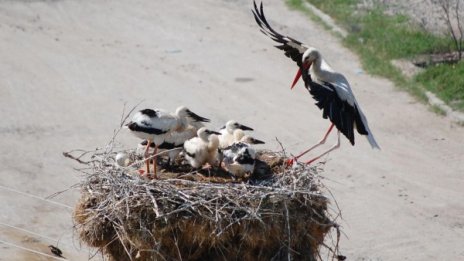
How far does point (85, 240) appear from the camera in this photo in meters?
9.51

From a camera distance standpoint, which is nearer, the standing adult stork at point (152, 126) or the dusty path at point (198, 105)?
the standing adult stork at point (152, 126)

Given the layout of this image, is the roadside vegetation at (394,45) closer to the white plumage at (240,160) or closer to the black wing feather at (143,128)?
the white plumage at (240,160)

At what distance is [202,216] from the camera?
9070mm

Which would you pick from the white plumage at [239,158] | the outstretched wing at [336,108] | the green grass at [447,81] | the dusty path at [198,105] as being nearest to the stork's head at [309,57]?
the outstretched wing at [336,108]

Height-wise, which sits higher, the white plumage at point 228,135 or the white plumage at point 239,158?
the white plumage at point 239,158

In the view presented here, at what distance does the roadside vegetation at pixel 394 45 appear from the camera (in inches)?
699

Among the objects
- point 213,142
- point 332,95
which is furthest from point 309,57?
point 213,142

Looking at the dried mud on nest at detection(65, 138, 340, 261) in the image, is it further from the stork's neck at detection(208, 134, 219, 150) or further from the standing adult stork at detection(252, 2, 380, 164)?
the standing adult stork at detection(252, 2, 380, 164)

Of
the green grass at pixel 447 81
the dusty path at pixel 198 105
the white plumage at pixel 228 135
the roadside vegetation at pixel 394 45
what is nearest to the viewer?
the white plumage at pixel 228 135

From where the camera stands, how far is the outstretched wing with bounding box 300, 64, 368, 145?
10.6 m

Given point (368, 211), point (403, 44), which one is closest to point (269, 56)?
point (403, 44)

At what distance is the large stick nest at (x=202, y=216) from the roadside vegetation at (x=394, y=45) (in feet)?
26.8

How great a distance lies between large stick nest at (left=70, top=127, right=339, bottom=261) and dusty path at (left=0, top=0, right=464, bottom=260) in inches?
111

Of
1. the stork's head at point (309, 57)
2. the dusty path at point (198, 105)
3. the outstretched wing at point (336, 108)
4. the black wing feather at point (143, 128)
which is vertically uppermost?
the stork's head at point (309, 57)
